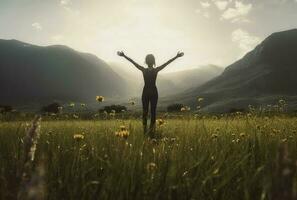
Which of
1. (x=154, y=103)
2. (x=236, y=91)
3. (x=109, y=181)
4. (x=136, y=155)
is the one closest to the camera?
(x=109, y=181)

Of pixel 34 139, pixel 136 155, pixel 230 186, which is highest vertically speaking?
pixel 34 139

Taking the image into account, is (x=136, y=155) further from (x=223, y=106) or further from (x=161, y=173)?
(x=223, y=106)

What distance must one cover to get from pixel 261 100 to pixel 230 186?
157 m

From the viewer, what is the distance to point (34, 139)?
128 centimetres

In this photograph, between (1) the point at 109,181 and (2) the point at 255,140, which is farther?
(2) the point at 255,140

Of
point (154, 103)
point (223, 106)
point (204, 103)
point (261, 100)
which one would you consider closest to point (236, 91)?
point (204, 103)

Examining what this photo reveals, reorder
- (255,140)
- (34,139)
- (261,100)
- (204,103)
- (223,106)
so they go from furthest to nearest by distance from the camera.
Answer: (204,103) → (261,100) → (223,106) → (255,140) → (34,139)

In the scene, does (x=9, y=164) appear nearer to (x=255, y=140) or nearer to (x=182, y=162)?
(x=182, y=162)

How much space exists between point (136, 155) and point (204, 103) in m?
176

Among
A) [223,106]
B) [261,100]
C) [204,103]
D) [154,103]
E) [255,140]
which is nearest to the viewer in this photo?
[255,140]

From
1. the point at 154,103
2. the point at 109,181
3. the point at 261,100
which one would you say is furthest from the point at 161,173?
the point at 261,100

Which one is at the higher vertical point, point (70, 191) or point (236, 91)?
point (236, 91)

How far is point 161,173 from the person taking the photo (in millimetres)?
2799

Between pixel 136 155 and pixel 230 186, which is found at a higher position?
pixel 136 155
